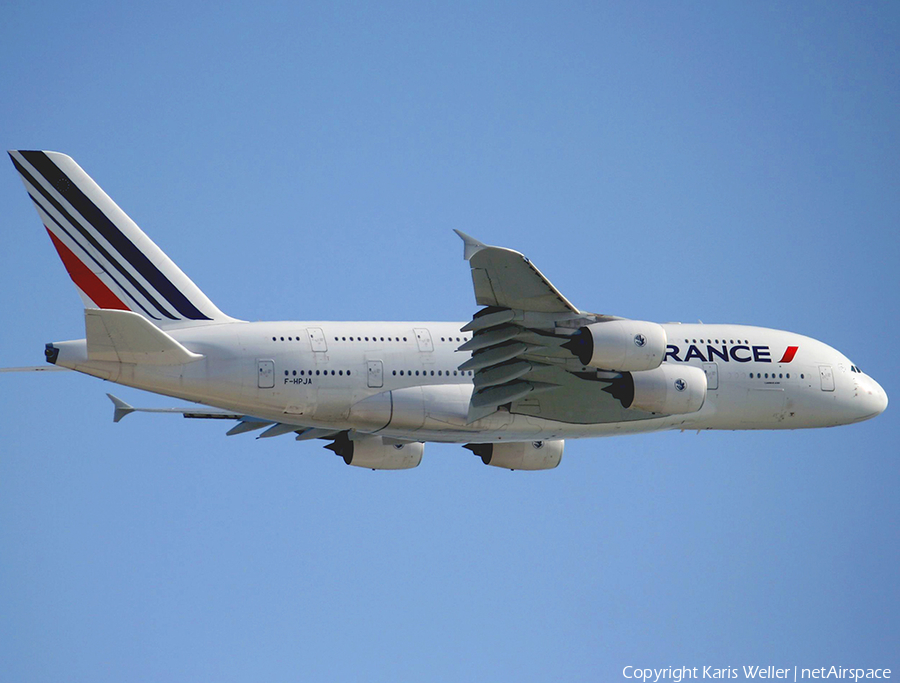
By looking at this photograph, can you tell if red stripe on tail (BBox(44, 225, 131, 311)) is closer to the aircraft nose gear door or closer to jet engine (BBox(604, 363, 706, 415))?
the aircraft nose gear door

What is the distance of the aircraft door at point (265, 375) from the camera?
2811cm

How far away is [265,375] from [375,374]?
110 inches

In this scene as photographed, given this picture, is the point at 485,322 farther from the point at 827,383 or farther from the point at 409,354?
the point at 827,383

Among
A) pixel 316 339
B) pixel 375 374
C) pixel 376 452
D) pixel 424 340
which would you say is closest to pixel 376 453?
pixel 376 452

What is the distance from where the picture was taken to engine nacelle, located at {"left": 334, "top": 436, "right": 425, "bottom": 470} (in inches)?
1352

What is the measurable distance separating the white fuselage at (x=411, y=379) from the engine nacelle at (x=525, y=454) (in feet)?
9.92

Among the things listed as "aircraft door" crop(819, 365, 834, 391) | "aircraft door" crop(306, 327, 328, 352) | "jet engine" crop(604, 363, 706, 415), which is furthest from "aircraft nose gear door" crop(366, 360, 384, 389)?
"aircraft door" crop(819, 365, 834, 391)

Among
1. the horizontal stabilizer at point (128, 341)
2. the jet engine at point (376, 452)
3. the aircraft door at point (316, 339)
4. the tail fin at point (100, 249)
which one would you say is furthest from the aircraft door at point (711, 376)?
the horizontal stabilizer at point (128, 341)

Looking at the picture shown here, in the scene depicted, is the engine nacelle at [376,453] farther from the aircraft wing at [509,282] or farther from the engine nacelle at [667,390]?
the aircraft wing at [509,282]

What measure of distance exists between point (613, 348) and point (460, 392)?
15.3ft

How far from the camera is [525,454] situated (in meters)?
34.6

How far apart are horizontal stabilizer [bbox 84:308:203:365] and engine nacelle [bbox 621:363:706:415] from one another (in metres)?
11.0

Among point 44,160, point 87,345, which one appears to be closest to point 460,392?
point 87,345

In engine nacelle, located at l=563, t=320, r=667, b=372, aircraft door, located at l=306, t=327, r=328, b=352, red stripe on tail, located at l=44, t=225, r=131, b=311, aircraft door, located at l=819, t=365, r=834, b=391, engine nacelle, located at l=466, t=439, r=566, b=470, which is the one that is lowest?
engine nacelle, located at l=466, t=439, r=566, b=470
